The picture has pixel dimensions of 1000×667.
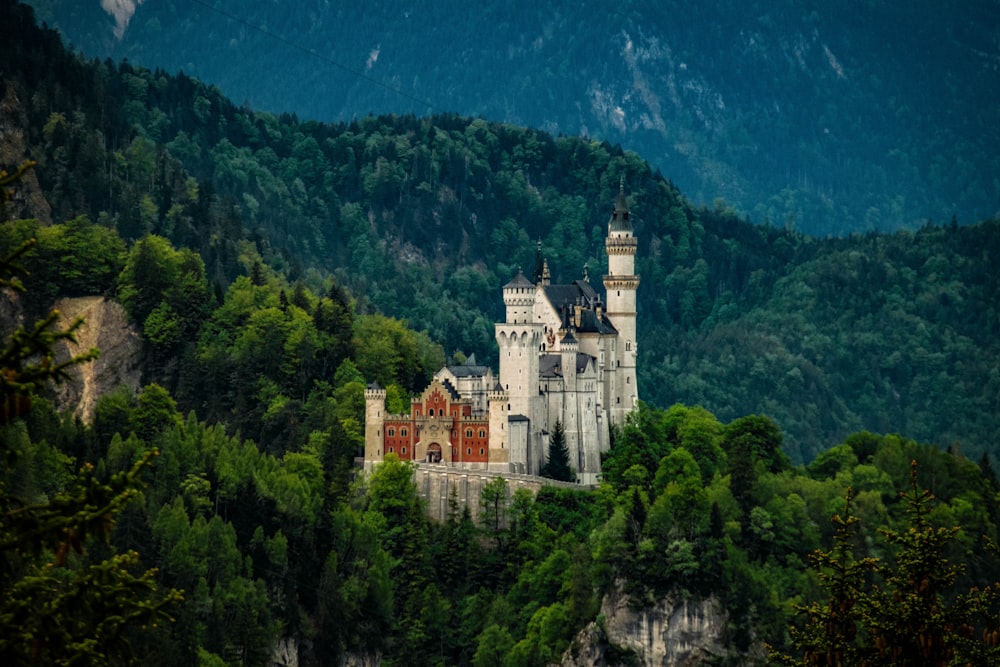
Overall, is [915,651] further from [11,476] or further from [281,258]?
[281,258]

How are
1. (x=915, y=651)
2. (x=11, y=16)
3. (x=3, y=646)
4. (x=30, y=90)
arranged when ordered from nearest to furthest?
(x=3, y=646), (x=915, y=651), (x=30, y=90), (x=11, y=16)

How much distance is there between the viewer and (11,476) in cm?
10388

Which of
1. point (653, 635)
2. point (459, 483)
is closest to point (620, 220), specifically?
point (459, 483)

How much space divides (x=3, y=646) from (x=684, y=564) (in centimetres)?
8979

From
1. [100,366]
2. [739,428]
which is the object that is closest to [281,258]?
[100,366]

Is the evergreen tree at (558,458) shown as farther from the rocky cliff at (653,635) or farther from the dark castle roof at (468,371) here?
the rocky cliff at (653,635)

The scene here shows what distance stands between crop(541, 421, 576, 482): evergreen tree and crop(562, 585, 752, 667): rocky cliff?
7.29m

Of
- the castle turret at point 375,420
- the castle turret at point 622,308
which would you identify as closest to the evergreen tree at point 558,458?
the castle turret at point 622,308

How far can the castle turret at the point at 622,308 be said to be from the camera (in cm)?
12475

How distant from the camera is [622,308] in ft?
422

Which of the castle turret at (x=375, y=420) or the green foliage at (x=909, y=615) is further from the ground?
the castle turret at (x=375, y=420)

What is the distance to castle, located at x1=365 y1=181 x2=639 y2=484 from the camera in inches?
4547

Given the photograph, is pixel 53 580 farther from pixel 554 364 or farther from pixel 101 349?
pixel 101 349

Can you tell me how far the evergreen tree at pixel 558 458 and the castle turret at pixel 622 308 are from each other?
19.4 feet
